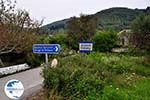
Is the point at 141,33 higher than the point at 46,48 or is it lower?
lower

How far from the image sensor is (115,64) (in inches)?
806

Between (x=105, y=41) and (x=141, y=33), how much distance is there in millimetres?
25337

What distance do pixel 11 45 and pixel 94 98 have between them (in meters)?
25.4

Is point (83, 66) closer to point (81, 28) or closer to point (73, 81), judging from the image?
point (73, 81)

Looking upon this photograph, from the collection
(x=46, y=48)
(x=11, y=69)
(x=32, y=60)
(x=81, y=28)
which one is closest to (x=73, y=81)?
(x=46, y=48)

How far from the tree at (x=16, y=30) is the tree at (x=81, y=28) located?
2131cm

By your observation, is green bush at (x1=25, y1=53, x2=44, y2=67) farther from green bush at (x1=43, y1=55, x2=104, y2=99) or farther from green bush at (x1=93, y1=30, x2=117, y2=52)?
green bush at (x1=43, y1=55, x2=104, y2=99)

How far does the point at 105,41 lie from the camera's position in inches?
2331

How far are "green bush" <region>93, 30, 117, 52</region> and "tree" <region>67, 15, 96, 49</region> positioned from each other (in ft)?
17.6

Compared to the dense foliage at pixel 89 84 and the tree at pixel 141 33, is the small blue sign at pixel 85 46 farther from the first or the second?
the tree at pixel 141 33

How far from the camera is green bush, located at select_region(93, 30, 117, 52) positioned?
58978mm

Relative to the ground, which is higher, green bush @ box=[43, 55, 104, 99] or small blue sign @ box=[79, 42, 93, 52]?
small blue sign @ box=[79, 42, 93, 52]

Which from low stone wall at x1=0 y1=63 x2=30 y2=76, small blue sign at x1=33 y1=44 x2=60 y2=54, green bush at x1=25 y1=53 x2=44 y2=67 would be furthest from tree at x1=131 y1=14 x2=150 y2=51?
small blue sign at x1=33 y1=44 x2=60 y2=54

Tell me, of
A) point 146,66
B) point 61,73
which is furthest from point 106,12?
point 61,73
